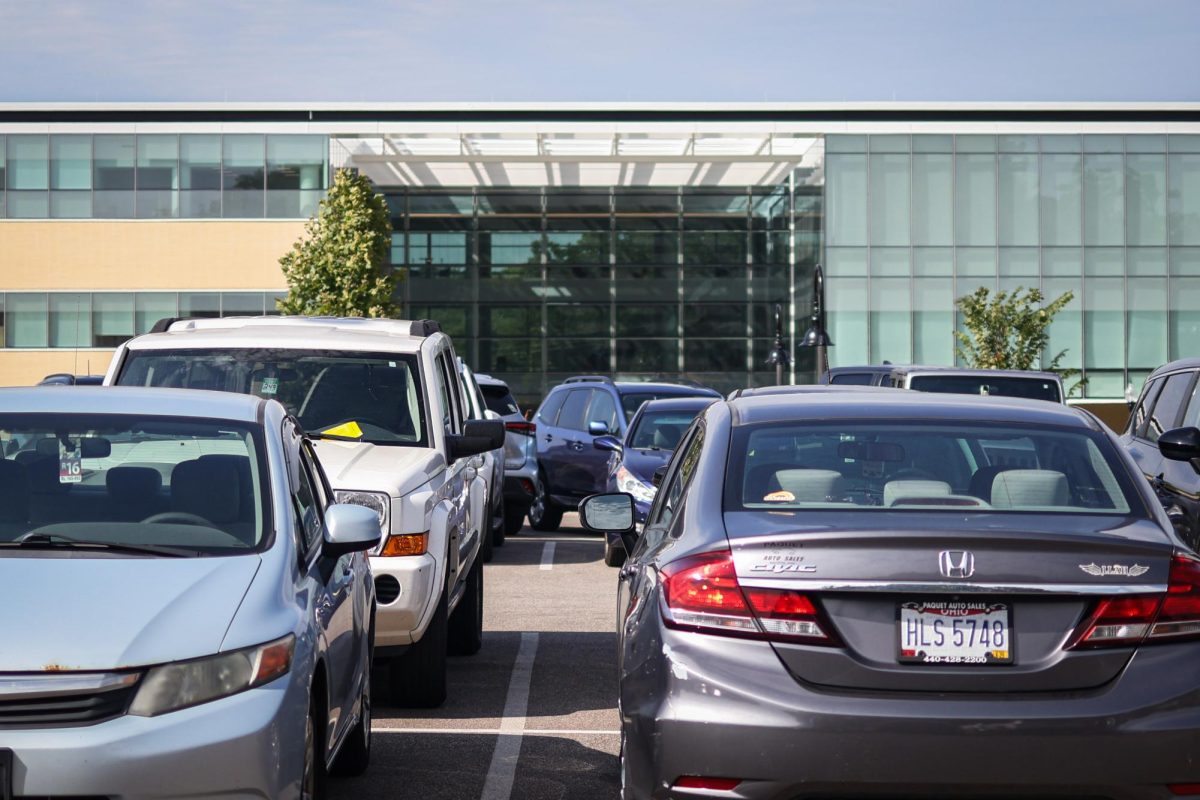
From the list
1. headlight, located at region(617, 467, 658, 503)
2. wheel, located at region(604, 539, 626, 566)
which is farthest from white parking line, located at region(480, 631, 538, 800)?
headlight, located at region(617, 467, 658, 503)

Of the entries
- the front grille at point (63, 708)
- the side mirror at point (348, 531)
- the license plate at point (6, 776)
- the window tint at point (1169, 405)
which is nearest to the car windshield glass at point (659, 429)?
the window tint at point (1169, 405)

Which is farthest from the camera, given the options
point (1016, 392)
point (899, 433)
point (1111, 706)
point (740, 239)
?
point (740, 239)

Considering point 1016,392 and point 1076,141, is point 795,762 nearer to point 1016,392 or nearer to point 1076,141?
point 1016,392

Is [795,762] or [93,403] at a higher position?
[93,403]

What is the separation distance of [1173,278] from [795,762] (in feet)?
169

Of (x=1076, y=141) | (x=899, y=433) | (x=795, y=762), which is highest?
(x=1076, y=141)

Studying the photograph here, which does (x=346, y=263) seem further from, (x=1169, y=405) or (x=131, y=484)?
(x=131, y=484)

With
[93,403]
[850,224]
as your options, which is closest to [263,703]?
[93,403]

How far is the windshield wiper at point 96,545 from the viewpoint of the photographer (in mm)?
5324

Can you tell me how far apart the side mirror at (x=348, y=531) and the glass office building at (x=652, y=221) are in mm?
42365

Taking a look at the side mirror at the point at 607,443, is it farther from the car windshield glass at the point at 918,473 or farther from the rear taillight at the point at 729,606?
the rear taillight at the point at 729,606

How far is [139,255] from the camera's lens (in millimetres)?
55375

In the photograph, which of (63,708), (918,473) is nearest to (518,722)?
(918,473)

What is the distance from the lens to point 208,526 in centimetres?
565
